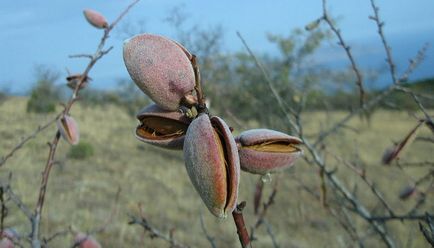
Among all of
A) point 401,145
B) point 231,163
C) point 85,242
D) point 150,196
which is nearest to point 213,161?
point 231,163

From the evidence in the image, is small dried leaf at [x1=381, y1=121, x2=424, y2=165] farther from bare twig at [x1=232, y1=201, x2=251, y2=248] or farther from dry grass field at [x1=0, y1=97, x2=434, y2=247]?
dry grass field at [x1=0, y1=97, x2=434, y2=247]

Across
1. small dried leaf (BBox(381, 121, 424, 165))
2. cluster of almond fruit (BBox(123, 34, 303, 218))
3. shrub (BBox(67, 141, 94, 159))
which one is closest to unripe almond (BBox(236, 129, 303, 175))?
cluster of almond fruit (BBox(123, 34, 303, 218))

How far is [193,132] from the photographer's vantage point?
64 cm

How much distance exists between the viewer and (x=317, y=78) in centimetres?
1430

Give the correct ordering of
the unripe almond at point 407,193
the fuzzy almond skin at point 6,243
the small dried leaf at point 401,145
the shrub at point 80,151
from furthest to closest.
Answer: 1. the shrub at point 80,151
2. the unripe almond at point 407,193
3. the fuzzy almond skin at point 6,243
4. the small dried leaf at point 401,145

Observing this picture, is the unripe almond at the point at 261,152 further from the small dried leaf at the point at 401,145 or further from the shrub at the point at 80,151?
the shrub at the point at 80,151

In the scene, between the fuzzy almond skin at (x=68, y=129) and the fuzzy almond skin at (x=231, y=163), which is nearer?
the fuzzy almond skin at (x=231, y=163)

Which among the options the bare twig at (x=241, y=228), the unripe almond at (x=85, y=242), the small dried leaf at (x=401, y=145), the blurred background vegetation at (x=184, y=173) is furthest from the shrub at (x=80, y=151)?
the bare twig at (x=241, y=228)

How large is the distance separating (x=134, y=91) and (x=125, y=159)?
9402 millimetres

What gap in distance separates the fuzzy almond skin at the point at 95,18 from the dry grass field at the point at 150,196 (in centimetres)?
174

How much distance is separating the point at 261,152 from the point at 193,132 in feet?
0.42

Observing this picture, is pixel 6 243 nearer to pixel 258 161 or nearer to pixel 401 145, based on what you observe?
pixel 258 161

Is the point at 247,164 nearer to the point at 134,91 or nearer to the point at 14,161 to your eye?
the point at 14,161

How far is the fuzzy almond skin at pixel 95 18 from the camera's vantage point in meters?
1.57
